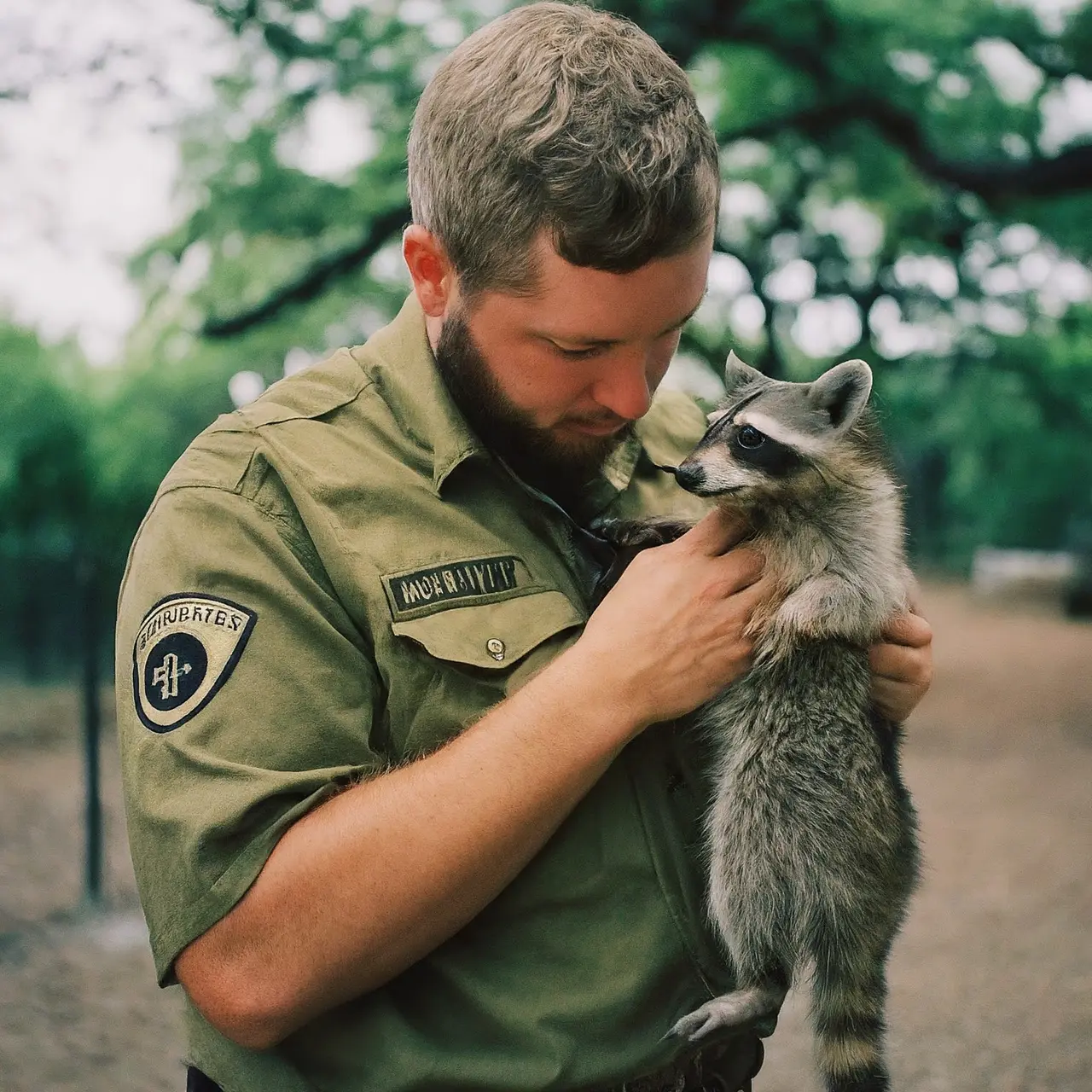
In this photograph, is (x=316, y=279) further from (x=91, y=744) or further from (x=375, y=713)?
(x=375, y=713)

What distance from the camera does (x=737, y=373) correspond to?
2.78 meters

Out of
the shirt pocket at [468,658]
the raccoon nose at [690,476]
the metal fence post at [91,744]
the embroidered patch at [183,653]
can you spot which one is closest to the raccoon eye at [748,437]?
the raccoon nose at [690,476]

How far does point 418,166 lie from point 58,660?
44.5 ft

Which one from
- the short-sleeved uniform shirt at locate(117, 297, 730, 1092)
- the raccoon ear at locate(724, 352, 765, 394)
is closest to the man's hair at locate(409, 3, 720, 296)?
the short-sleeved uniform shirt at locate(117, 297, 730, 1092)

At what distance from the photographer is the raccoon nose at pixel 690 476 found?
7.61 feet

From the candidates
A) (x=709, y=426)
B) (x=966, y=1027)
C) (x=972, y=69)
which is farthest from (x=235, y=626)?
(x=972, y=69)

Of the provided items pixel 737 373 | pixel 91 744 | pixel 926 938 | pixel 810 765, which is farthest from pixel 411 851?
pixel 926 938

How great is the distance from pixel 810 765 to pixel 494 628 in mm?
826

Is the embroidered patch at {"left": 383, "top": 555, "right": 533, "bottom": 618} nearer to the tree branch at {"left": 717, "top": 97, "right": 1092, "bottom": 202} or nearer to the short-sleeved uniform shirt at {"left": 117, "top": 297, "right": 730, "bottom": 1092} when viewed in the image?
the short-sleeved uniform shirt at {"left": 117, "top": 297, "right": 730, "bottom": 1092}

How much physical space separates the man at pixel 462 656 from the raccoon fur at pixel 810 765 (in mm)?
186

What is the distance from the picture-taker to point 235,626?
6.23 ft

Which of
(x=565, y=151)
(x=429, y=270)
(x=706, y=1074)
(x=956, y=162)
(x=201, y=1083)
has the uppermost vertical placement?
(x=565, y=151)

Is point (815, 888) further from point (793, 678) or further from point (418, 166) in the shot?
point (418, 166)

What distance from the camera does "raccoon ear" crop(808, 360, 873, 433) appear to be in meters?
2.48
